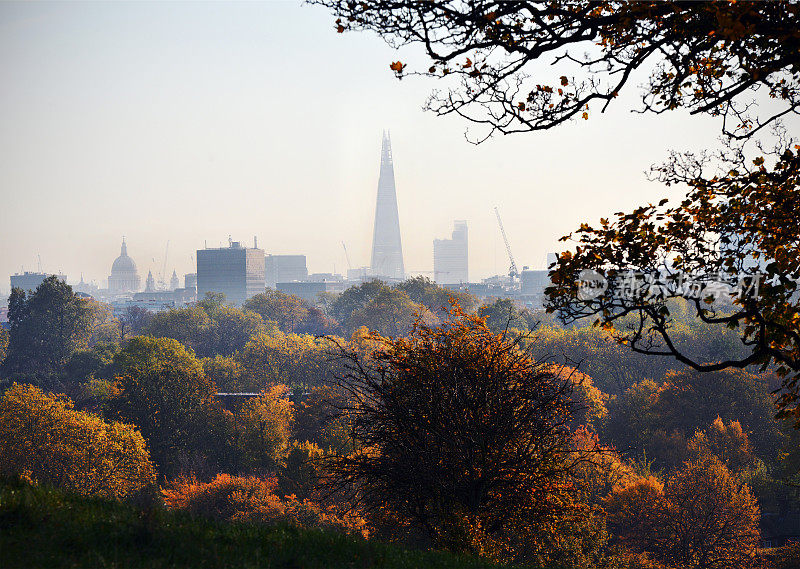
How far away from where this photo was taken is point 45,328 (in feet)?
327

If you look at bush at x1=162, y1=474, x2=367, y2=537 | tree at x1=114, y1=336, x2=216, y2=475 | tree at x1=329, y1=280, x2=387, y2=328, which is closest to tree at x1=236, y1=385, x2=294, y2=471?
tree at x1=114, y1=336, x2=216, y2=475

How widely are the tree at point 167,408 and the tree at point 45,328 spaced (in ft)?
167

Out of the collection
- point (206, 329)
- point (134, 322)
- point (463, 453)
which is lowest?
point (206, 329)

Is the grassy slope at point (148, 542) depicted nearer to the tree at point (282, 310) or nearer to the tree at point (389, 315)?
the tree at point (389, 315)

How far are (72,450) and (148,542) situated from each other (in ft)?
124

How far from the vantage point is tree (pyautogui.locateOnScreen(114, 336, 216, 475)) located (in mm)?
49594

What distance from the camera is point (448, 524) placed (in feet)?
44.9

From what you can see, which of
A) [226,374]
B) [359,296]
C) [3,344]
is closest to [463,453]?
[226,374]

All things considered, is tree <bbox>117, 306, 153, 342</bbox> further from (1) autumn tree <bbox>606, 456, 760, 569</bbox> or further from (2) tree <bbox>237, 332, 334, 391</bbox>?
(1) autumn tree <bbox>606, 456, 760, 569</bbox>

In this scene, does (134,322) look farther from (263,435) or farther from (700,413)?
(700,413)

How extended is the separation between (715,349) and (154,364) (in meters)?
55.0

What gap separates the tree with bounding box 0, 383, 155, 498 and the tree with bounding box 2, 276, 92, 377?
56.9 meters

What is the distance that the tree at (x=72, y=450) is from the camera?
40125mm

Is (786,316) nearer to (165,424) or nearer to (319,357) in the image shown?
(165,424)
